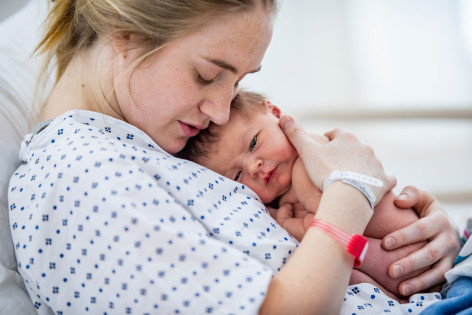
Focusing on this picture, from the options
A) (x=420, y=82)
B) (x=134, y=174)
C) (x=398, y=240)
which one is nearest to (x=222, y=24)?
(x=134, y=174)

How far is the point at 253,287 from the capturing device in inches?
33.8

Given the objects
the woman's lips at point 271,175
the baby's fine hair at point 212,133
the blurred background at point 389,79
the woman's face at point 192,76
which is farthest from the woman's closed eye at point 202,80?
the blurred background at point 389,79

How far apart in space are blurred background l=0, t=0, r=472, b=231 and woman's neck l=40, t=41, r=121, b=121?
3.81ft

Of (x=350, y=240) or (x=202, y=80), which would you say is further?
(x=202, y=80)

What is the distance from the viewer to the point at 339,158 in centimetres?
122

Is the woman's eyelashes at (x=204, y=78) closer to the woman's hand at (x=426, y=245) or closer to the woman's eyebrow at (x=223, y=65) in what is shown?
the woman's eyebrow at (x=223, y=65)

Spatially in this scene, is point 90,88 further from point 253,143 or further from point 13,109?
point 253,143

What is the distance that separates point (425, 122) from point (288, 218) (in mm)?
1232

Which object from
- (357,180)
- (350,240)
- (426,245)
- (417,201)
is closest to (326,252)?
(350,240)

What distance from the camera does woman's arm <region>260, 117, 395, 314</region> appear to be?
0.89 metres

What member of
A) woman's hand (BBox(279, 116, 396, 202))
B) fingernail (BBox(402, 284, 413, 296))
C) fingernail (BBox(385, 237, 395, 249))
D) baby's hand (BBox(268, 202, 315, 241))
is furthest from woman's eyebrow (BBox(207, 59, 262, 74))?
fingernail (BBox(402, 284, 413, 296))

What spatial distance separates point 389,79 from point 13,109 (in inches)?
77.7

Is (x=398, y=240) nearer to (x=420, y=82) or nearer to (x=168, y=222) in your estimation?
(x=168, y=222)

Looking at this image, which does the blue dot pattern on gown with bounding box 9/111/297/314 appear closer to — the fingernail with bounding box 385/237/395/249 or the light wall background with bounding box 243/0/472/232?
the fingernail with bounding box 385/237/395/249
